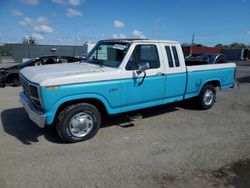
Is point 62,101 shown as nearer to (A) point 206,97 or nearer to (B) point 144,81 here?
(B) point 144,81

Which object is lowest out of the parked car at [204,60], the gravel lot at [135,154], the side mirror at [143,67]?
the gravel lot at [135,154]

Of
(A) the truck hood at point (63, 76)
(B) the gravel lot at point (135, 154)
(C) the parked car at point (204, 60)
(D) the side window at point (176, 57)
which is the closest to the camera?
(B) the gravel lot at point (135, 154)

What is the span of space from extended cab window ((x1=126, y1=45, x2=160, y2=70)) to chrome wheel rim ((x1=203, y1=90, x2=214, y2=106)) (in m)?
2.42

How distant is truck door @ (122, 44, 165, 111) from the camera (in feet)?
18.1

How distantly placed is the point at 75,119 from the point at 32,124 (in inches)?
67.7

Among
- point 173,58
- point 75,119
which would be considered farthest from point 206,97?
point 75,119

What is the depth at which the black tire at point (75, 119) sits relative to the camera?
191 inches

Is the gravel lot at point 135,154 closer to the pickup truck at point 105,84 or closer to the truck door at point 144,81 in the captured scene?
the pickup truck at point 105,84

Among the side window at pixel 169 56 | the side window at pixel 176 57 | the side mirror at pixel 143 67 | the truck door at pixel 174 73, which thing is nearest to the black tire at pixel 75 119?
the side mirror at pixel 143 67

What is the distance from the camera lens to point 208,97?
25.5 ft

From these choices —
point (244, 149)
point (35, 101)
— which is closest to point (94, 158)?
point (35, 101)

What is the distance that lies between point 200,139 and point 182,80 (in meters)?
1.79

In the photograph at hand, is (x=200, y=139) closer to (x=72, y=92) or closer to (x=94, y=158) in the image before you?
(x=94, y=158)

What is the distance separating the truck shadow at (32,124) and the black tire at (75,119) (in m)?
0.32
